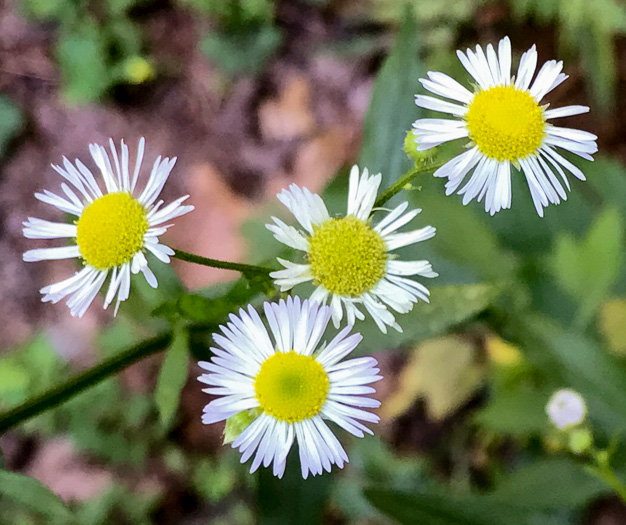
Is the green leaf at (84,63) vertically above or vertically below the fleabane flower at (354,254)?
above

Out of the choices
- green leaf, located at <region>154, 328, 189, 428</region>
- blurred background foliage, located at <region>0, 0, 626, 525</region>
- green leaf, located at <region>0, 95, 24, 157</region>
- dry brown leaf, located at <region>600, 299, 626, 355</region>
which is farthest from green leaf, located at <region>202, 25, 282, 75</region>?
green leaf, located at <region>154, 328, 189, 428</region>

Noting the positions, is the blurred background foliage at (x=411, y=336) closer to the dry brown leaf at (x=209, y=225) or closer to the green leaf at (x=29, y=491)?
the green leaf at (x=29, y=491)

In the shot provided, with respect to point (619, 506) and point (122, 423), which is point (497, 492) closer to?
point (619, 506)

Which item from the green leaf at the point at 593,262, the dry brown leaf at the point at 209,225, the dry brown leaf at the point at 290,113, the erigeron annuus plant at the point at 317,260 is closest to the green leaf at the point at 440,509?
the erigeron annuus plant at the point at 317,260

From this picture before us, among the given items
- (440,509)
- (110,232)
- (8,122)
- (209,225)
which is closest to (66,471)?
(209,225)

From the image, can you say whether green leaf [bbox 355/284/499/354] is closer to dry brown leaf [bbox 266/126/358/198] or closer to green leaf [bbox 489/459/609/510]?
green leaf [bbox 489/459/609/510]

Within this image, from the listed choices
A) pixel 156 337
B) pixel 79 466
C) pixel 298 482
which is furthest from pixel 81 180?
pixel 79 466

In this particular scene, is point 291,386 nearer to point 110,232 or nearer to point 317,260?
point 317,260
